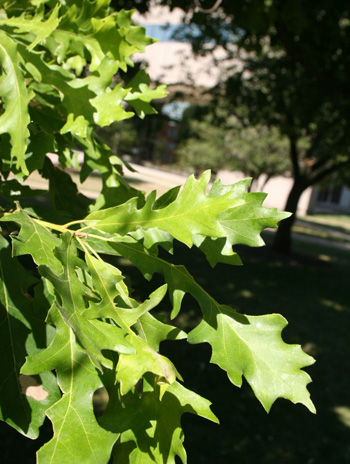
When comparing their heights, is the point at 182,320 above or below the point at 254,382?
below

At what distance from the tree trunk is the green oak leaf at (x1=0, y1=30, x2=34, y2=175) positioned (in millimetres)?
10636

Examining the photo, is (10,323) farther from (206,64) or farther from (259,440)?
(206,64)

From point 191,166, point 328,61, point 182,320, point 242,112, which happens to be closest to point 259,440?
point 182,320

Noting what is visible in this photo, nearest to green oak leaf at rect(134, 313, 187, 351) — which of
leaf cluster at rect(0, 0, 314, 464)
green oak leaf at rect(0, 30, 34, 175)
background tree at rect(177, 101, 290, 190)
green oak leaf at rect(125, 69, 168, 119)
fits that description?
leaf cluster at rect(0, 0, 314, 464)

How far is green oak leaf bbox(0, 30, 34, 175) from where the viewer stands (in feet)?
3.64

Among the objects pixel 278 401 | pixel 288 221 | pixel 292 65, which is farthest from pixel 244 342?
pixel 288 221

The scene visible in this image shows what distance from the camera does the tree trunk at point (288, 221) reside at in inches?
469

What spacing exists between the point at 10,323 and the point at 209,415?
0.52 metres

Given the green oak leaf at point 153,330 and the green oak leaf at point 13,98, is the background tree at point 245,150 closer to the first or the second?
the green oak leaf at point 13,98

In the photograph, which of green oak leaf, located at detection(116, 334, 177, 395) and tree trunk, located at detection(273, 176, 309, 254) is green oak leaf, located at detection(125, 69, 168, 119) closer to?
green oak leaf, located at detection(116, 334, 177, 395)

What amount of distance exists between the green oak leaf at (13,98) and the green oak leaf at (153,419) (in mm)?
581

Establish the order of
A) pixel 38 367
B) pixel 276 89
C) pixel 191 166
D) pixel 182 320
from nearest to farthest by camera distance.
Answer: pixel 38 367 < pixel 182 320 < pixel 276 89 < pixel 191 166

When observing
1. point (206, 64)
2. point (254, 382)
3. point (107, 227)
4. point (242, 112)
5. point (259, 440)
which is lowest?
point (259, 440)

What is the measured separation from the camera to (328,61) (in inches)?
302
